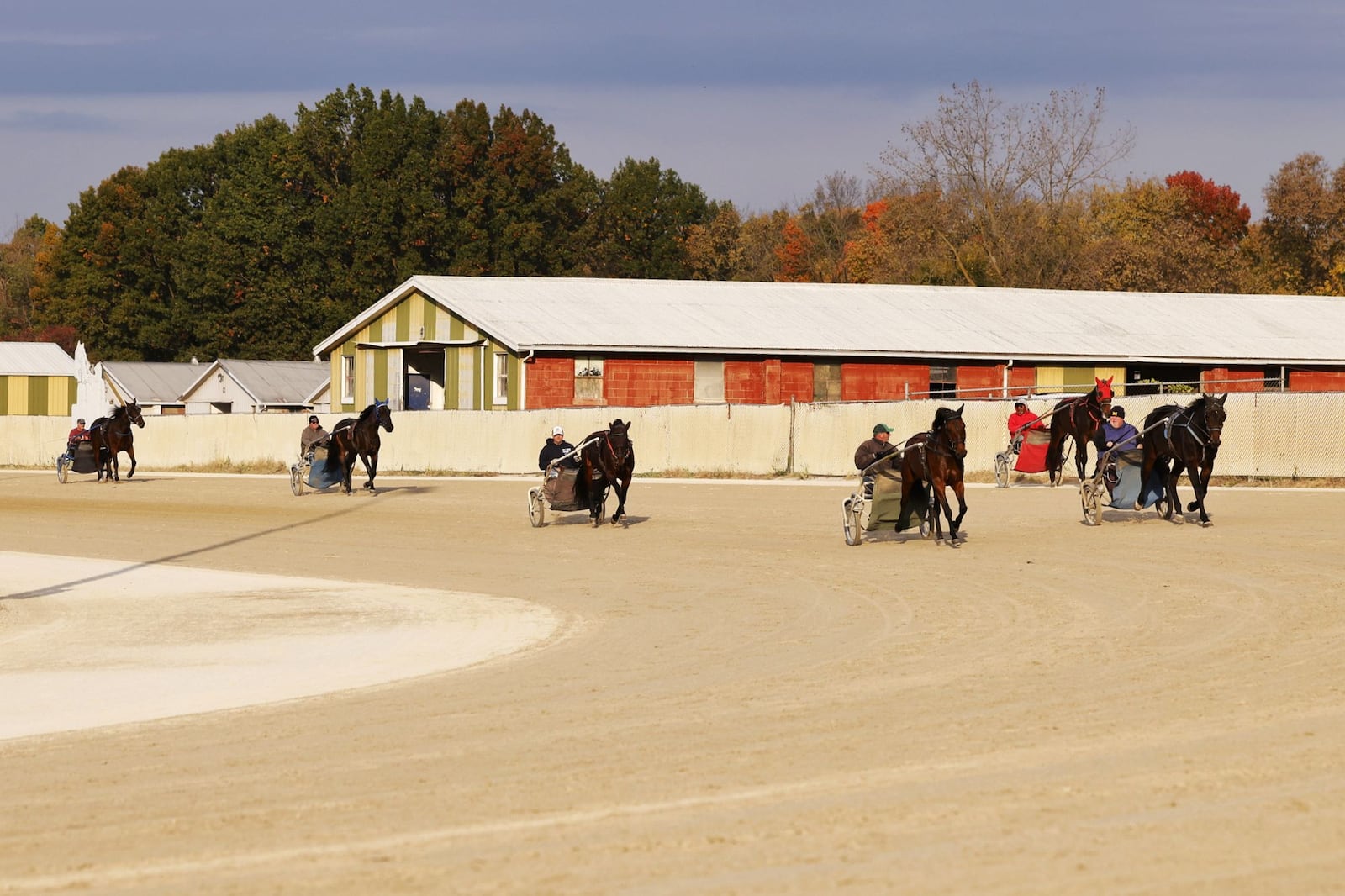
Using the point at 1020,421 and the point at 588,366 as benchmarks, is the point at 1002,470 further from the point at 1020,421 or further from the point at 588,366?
the point at 588,366

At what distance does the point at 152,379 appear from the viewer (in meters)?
88.2

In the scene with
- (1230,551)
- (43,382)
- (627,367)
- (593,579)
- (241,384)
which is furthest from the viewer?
(43,382)

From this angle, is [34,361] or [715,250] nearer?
[34,361]

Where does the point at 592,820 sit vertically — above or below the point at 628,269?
below

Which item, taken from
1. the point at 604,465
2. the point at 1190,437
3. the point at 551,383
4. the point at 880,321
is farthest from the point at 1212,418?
the point at 880,321

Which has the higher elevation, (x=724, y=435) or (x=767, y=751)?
(x=724, y=435)

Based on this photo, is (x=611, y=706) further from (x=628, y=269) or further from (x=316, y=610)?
(x=628, y=269)

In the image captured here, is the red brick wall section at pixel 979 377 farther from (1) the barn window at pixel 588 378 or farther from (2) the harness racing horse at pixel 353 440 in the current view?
(2) the harness racing horse at pixel 353 440

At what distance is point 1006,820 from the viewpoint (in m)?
6.84

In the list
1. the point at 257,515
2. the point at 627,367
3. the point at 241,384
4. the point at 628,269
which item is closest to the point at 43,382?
the point at 241,384

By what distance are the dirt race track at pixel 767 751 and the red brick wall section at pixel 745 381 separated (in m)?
33.0

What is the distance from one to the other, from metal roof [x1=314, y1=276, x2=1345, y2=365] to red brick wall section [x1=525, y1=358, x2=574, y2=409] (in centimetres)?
74

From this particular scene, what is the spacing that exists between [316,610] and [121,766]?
7.35 meters

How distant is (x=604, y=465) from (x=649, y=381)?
2590 centimetres
